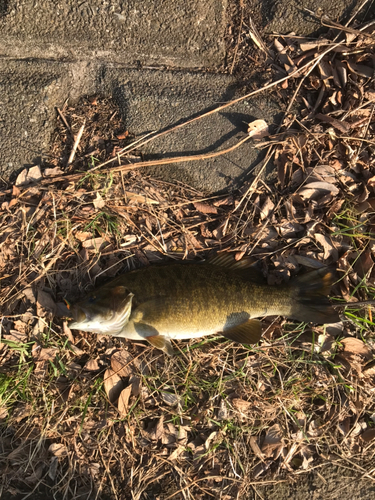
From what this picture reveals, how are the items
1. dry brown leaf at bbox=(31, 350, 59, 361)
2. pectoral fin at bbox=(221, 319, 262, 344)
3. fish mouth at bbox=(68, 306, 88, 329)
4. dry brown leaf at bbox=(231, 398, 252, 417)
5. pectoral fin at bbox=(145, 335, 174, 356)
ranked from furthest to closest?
1. dry brown leaf at bbox=(231, 398, 252, 417)
2. dry brown leaf at bbox=(31, 350, 59, 361)
3. pectoral fin at bbox=(221, 319, 262, 344)
4. pectoral fin at bbox=(145, 335, 174, 356)
5. fish mouth at bbox=(68, 306, 88, 329)

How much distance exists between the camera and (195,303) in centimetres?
338

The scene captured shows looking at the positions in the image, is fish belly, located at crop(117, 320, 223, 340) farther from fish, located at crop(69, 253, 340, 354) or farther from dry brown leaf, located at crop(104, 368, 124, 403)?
dry brown leaf, located at crop(104, 368, 124, 403)

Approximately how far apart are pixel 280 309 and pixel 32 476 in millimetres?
2921

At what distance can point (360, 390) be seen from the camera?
3.74 metres

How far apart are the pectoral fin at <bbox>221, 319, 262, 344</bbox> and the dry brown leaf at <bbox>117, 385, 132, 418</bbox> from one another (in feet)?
3.59

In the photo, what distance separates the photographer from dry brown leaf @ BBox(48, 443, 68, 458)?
3584 millimetres

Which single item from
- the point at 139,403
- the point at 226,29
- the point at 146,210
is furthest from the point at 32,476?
the point at 226,29

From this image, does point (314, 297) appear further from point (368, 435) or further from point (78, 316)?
point (78, 316)

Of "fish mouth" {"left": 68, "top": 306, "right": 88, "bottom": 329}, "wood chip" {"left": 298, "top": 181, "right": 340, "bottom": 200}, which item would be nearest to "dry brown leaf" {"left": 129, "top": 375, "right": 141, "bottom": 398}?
"fish mouth" {"left": 68, "top": 306, "right": 88, "bottom": 329}

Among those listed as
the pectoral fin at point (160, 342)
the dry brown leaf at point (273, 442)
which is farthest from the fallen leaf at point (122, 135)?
the dry brown leaf at point (273, 442)

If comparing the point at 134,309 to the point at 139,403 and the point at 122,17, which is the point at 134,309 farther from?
the point at 122,17

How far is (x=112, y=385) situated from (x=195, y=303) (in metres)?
1.19

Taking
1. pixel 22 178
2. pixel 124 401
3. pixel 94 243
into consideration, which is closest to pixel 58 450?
pixel 124 401

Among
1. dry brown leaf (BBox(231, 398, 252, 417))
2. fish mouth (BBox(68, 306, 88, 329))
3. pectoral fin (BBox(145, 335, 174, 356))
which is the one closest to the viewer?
fish mouth (BBox(68, 306, 88, 329))
